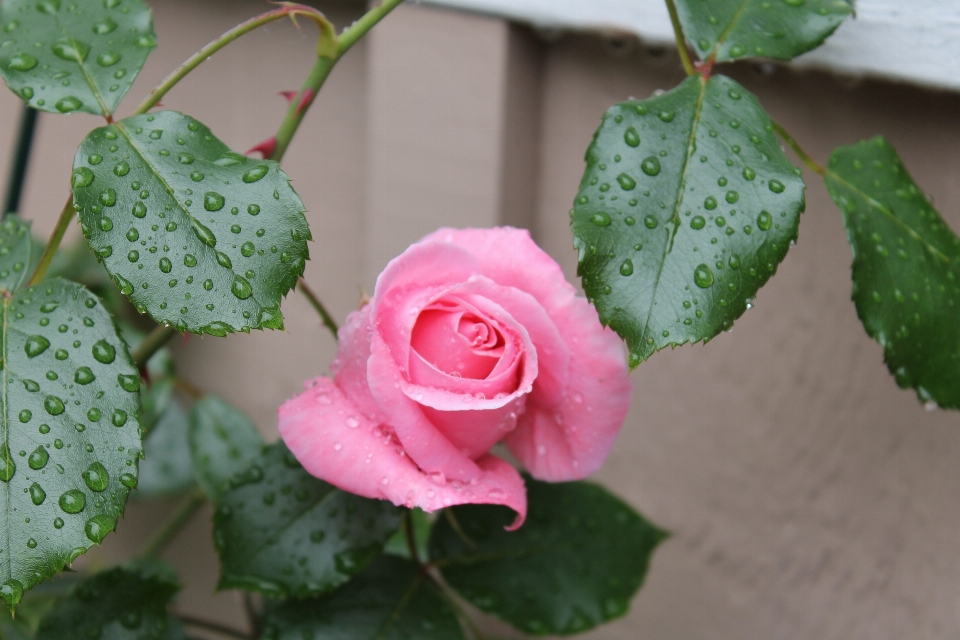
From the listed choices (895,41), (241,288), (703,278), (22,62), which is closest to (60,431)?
(241,288)

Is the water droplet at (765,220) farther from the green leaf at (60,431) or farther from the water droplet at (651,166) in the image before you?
the green leaf at (60,431)

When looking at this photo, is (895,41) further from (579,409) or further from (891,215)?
(579,409)

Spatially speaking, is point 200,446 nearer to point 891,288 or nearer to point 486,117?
point 486,117

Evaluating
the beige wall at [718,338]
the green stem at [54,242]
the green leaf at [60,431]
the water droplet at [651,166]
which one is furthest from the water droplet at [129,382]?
the beige wall at [718,338]

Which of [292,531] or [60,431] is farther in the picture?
[292,531]

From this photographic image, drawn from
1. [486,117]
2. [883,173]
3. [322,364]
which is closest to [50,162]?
[322,364]

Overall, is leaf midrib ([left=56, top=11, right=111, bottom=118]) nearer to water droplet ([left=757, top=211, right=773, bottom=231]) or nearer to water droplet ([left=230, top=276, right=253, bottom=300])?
water droplet ([left=230, top=276, right=253, bottom=300])
